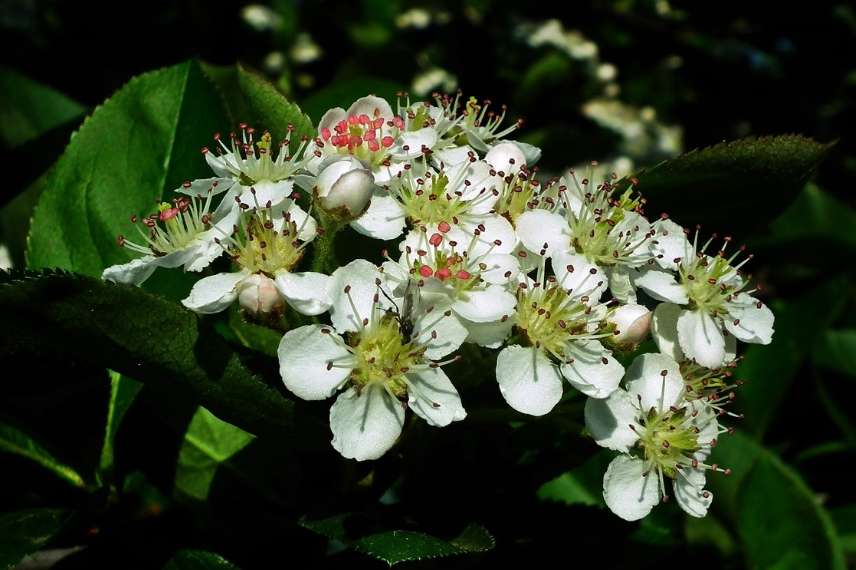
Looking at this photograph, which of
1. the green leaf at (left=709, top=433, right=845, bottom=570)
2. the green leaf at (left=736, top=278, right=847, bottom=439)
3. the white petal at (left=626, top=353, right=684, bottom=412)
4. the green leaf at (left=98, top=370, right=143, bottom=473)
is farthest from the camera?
the green leaf at (left=736, top=278, right=847, bottom=439)

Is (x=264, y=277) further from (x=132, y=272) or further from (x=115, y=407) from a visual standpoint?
(x=115, y=407)

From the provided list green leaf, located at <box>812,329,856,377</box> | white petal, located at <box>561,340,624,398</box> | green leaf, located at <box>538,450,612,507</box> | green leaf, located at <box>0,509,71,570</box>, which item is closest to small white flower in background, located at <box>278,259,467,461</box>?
white petal, located at <box>561,340,624,398</box>

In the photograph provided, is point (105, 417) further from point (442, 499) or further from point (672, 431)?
point (672, 431)

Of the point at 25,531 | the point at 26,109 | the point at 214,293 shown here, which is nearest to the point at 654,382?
the point at 214,293

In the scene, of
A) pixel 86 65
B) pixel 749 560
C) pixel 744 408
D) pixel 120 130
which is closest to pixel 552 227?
pixel 120 130

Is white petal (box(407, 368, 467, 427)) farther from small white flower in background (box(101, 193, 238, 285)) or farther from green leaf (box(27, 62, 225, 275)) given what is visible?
green leaf (box(27, 62, 225, 275))

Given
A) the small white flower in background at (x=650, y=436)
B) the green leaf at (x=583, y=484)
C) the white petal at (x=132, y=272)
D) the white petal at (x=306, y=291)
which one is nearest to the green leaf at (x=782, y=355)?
the green leaf at (x=583, y=484)

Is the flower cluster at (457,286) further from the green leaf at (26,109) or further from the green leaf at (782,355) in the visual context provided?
the green leaf at (782,355)
